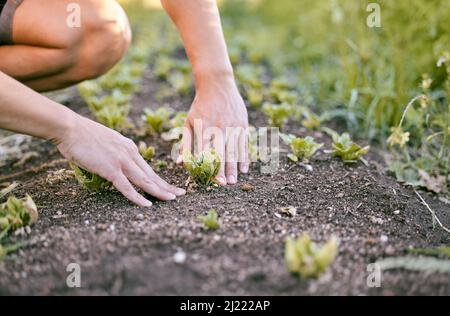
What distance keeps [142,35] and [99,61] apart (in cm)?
269

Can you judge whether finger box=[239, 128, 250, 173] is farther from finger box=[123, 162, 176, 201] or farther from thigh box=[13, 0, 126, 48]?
thigh box=[13, 0, 126, 48]

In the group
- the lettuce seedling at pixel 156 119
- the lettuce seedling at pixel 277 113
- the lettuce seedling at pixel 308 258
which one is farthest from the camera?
the lettuce seedling at pixel 277 113

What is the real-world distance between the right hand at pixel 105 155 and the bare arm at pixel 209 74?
420mm

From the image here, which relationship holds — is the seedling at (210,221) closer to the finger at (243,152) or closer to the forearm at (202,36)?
the finger at (243,152)

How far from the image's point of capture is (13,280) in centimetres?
150

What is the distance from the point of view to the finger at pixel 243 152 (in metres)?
2.23

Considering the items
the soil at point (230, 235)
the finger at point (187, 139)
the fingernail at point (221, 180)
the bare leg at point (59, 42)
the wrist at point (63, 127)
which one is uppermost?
the bare leg at point (59, 42)

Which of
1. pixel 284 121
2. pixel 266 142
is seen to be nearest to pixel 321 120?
pixel 284 121

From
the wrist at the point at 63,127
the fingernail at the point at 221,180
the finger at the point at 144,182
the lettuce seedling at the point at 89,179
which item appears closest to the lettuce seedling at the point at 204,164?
the fingernail at the point at 221,180

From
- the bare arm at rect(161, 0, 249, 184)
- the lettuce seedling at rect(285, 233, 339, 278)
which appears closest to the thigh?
the bare arm at rect(161, 0, 249, 184)

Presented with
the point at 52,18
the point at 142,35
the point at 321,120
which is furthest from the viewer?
the point at 142,35

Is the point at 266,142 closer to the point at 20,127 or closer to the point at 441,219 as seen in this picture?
the point at 441,219

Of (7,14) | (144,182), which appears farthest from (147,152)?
(7,14)

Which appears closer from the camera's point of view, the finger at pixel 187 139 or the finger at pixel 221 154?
the finger at pixel 221 154
